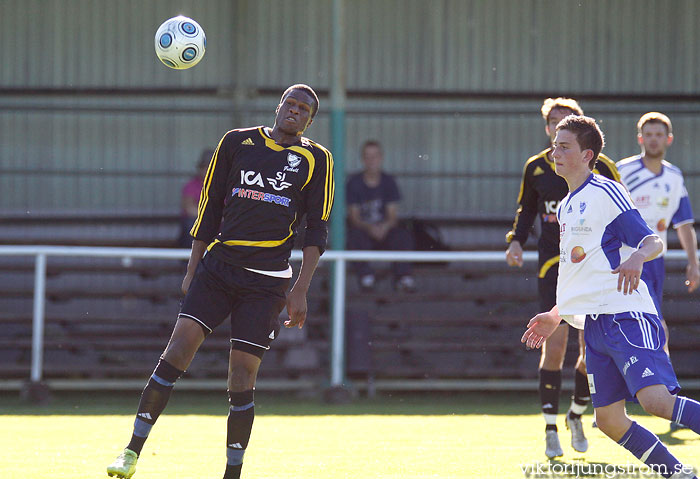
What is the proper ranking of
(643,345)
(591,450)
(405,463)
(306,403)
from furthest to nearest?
1. (306,403)
2. (591,450)
3. (405,463)
4. (643,345)

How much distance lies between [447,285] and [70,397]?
14.9 feet

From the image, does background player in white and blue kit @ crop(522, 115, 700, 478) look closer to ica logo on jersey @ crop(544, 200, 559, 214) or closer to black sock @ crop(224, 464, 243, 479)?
black sock @ crop(224, 464, 243, 479)

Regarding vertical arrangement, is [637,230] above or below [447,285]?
above

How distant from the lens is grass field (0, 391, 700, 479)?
6.29 metres

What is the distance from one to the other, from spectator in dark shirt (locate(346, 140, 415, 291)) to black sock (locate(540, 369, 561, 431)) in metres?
4.72

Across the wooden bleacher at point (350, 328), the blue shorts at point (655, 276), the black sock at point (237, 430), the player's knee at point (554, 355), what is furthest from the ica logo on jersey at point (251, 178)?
the wooden bleacher at point (350, 328)

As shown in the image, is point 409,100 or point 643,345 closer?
point 643,345

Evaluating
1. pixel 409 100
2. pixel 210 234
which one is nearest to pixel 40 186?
pixel 409 100

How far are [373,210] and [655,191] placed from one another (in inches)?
181

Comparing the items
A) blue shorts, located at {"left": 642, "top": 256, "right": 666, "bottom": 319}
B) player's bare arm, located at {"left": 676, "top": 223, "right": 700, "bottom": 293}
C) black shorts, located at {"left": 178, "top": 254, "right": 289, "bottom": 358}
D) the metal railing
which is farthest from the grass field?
player's bare arm, located at {"left": 676, "top": 223, "right": 700, "bottom": 293}

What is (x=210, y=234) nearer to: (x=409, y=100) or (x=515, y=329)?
(x=515, y=329)

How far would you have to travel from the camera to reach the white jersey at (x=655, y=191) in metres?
8.44

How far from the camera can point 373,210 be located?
41.0 feet

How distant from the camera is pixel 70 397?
35.3 feet
